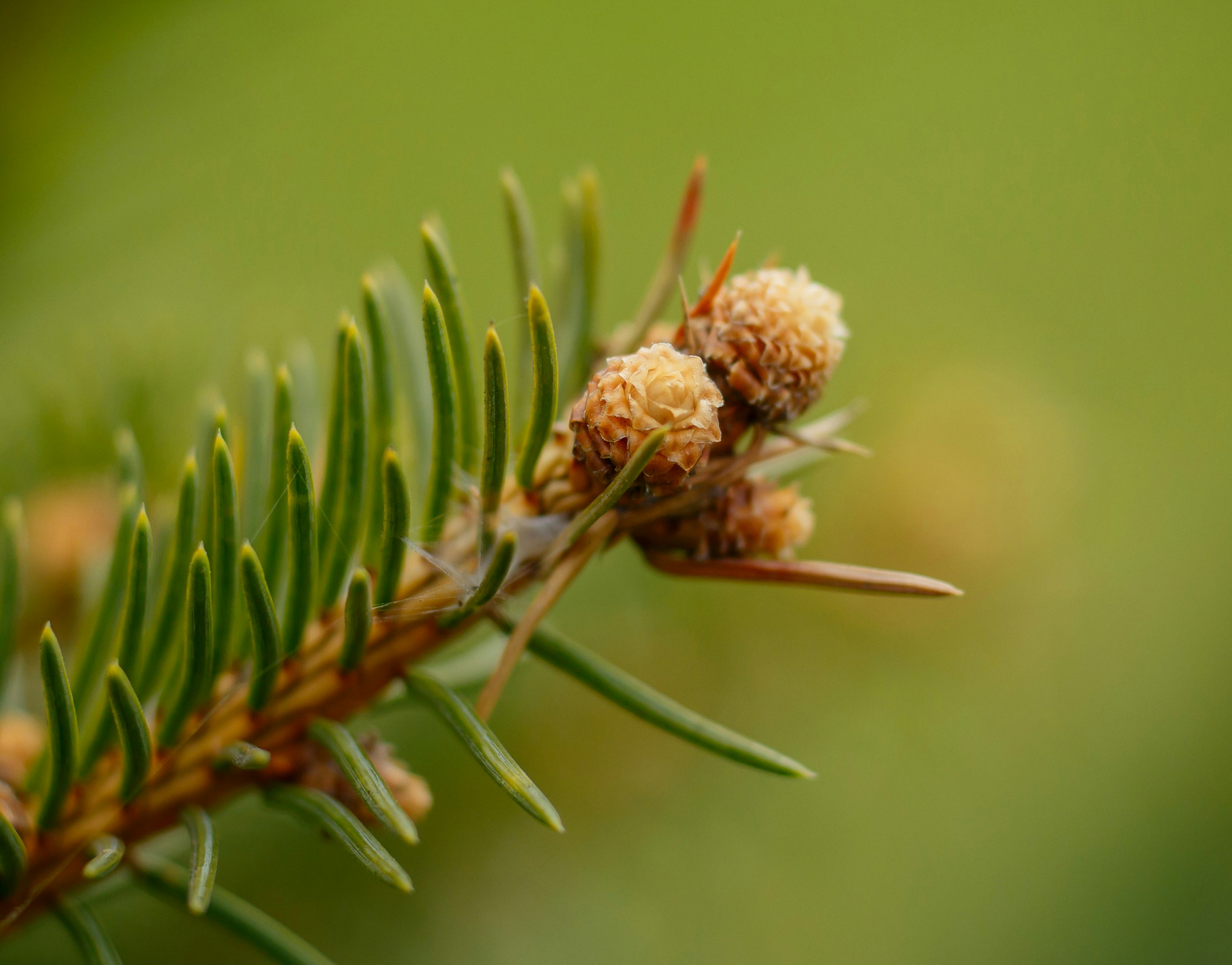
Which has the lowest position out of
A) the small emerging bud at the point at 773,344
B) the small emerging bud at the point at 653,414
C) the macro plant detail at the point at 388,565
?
the macro plant detail at the point at 388,565

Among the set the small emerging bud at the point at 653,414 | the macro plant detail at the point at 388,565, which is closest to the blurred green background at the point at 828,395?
the macro plant detail at the point at 388,565

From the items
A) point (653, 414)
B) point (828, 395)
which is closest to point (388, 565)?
point (653, 414)

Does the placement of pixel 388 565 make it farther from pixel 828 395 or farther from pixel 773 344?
pixel 828 395

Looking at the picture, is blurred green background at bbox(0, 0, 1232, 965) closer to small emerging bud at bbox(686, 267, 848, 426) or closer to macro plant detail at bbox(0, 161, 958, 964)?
macro plant detail at bbox(0, 161, 958, 964)

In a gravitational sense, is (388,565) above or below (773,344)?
below

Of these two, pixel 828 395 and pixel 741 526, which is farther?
pixel 828 395

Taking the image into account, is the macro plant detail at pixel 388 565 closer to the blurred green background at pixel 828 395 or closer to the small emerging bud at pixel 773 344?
the small emerging bud at pixel 773 344
